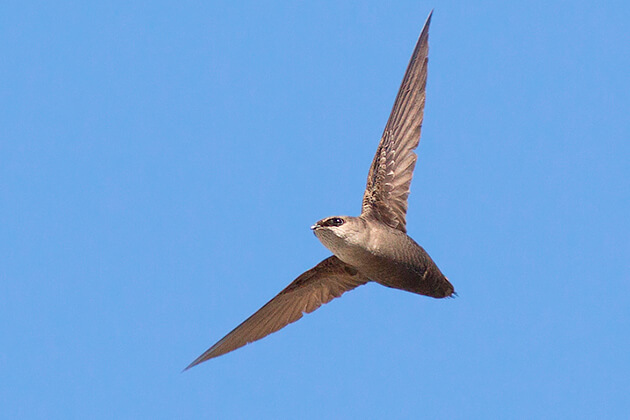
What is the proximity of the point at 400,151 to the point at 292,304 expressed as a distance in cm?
156

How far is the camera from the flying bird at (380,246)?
7.87 m

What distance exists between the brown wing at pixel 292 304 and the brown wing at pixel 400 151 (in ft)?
2.18

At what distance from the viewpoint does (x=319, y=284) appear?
876 cm

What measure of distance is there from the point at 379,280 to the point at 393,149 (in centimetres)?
107

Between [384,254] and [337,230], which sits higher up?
[337,230]

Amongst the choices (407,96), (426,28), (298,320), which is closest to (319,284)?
(298,320)

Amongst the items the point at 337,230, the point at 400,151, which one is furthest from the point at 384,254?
the point at 400,151

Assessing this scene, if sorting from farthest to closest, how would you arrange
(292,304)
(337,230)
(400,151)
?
(292,304) < (400,151) < (337,230)

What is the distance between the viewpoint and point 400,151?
847cm

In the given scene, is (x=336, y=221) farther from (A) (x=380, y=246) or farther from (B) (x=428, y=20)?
(B) (x=428, y=20)

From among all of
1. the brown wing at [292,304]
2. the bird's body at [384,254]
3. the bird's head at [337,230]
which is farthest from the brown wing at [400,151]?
the brown wing at [292,304]

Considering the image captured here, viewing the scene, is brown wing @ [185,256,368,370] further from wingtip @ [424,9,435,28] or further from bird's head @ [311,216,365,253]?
wingtip @ [424,9,435,28]

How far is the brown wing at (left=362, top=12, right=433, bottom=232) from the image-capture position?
27.3 feet

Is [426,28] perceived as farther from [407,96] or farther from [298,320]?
[298,320]
